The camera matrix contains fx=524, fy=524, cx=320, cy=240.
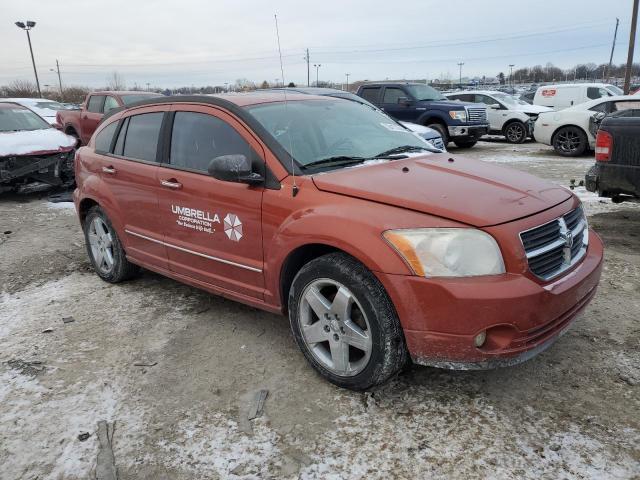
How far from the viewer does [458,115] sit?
13695 mm

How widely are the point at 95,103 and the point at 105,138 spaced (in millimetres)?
9517

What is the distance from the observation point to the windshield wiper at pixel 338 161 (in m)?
3.31

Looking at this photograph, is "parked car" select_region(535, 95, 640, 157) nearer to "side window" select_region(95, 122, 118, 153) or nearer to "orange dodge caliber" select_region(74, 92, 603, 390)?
"orange dodge caliber" select_region(74, 92, 603, 390)

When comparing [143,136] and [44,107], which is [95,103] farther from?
[143,136]

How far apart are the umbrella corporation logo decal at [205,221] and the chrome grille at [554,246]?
1.75 meters

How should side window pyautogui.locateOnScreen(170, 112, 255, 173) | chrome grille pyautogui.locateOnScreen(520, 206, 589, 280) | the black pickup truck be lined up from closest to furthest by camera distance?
chrome grille pyautogui.locateOnScreen(520, 206, 589, 280), side window pyautogui.locateOnScreen(170, 112, 255, 173), the black pickup truck

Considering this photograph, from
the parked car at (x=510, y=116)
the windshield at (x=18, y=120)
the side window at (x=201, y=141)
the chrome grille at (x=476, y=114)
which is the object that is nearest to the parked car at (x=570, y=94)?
the parked car at (x=510, y=116)

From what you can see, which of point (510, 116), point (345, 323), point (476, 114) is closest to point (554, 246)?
point (345, 323)

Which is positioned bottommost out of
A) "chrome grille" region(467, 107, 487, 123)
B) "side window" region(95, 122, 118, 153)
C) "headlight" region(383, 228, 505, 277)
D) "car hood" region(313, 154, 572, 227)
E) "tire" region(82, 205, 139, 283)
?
"tire" region(82, 205, 139, 283)

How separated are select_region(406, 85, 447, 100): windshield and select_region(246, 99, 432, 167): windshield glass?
1049 cm

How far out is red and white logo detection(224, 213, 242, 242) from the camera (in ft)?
11.2

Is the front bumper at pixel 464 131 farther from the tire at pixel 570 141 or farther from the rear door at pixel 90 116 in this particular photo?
the rear door at pixel 90 116

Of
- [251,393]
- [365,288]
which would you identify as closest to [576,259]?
[365,288]

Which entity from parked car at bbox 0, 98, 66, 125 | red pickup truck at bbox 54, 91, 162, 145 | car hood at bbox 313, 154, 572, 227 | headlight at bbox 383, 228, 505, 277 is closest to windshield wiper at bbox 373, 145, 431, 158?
car hood at bbox 313, 154, 572, 227
